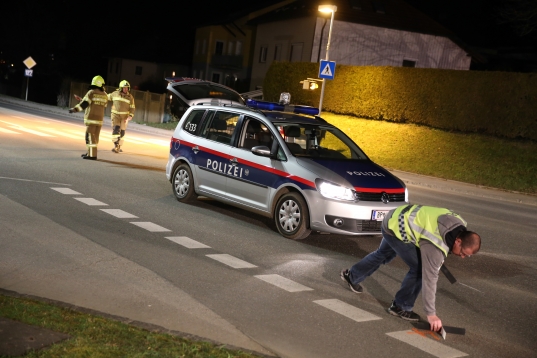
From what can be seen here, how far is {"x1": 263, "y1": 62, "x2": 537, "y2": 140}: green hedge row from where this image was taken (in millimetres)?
23906

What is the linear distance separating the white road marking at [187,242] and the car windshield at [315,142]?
6.47ft

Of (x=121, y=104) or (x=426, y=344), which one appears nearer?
(x=426, y=344)

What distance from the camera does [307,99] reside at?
3416cm

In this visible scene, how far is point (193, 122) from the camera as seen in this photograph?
39.6 ft

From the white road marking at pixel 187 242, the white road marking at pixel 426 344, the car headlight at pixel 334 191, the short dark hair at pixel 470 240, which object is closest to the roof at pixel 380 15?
the car headlight at pixel 334 191

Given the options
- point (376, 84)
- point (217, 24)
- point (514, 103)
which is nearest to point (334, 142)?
point (514, 103)

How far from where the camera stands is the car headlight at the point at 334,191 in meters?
9.32

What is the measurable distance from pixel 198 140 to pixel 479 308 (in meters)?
5.90

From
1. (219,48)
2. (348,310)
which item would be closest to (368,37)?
(219,48)

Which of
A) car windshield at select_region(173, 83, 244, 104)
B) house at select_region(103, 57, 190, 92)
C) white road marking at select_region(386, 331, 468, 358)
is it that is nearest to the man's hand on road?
white road marking at select_region(386, 331, 468, 358)

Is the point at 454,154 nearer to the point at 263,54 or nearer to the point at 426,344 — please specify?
the point at 426,344

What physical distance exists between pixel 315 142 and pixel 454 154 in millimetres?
14909

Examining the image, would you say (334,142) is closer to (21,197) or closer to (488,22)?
(21,197)

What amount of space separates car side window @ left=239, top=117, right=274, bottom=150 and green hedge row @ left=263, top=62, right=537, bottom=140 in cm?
1526
